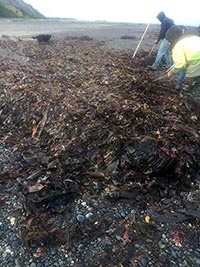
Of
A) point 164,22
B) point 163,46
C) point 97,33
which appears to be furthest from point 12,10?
point 163,46

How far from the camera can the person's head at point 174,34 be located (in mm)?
10555

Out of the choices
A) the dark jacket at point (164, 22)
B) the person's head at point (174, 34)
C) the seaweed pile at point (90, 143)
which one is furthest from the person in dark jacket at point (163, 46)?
the seaweed pile at point (90, 143)

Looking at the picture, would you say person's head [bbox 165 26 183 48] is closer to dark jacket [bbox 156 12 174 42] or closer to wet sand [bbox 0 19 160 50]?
dark jacket [bbox 156 12 174 42]

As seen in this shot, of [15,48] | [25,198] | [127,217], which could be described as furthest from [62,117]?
[15,48]

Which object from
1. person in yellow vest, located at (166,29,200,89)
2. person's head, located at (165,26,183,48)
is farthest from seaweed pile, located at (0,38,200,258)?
person's head, located at (165,26,183,48)

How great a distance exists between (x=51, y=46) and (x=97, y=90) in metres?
7.54

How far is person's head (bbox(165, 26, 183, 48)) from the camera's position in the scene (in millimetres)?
10555

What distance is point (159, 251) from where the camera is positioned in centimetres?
454

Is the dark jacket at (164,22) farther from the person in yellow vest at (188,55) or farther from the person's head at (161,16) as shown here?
the person in yellow vest at (188,55)

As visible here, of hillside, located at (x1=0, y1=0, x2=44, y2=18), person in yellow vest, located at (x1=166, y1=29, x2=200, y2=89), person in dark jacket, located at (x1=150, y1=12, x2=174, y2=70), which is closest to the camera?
person in yellow vest, located at (x1=166, y1=29, x2=200, y2=89)

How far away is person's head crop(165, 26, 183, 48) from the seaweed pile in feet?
7.53

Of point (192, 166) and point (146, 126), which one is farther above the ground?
point (146, 126)

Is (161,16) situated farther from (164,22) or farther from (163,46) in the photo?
(163,46)

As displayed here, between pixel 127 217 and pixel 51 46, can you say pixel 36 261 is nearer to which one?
pixel 127 217
